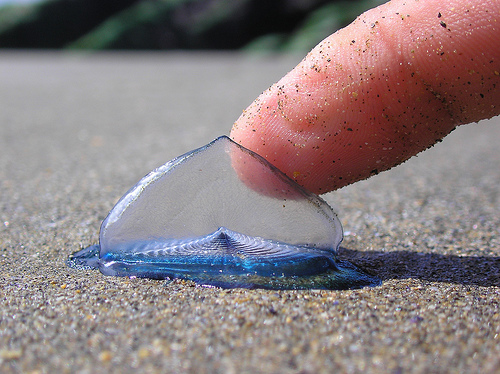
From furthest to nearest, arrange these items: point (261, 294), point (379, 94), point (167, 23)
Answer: point (167, 23) < point (379, 94) < point (261, 294)

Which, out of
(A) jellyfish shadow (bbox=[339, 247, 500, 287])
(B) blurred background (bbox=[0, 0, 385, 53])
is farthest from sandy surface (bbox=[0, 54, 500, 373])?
(B) blurred background (bbox=[0, 0, 385, 53])

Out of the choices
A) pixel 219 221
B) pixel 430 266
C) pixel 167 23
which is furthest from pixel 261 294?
pixel 167 23

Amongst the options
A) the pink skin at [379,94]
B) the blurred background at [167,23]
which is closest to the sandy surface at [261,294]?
the pink skin at [379,94]

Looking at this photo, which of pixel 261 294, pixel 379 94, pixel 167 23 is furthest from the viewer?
pixel 167 23

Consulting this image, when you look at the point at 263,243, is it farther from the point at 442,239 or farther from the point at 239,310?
the point at 442,239

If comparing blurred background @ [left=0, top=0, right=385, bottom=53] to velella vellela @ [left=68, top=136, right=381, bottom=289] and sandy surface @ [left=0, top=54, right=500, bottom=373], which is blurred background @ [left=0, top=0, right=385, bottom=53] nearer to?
sandy surface @ [left=0, top=54, right=500, bottom=373]

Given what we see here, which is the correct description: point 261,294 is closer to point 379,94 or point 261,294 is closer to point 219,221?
point 219,221

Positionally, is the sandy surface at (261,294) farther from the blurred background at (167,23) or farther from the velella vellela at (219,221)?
the blurred background at (167,23)
